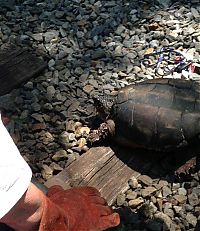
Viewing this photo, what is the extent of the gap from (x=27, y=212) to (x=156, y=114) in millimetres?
1038

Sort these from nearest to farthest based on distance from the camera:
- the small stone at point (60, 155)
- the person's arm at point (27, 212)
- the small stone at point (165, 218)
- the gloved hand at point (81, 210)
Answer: the person's arm at point (27, 212) → the gloved hand at point (81, 210) → the small stone at point (165, 218) → the small stone at point (60, 155)

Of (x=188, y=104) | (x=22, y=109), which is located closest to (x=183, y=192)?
(x=188, y=104)

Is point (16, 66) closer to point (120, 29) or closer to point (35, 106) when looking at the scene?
point (35, 106)

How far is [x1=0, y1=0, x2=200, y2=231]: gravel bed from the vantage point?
103 inches

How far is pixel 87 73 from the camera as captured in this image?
330 centimetres

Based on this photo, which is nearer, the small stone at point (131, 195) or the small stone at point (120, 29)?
the small stone at point (131, 195)

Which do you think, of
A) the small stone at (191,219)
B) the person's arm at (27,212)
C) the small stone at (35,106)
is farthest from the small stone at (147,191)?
the small stone at (35,106)

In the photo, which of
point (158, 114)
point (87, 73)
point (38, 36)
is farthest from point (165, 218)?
point (38, 36)

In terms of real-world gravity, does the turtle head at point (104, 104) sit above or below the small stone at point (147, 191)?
above

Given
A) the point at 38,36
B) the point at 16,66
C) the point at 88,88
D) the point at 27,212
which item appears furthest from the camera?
the point at 38,36

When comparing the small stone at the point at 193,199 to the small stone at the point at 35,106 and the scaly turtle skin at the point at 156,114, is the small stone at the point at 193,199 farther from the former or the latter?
the small stone at the point at 35,106

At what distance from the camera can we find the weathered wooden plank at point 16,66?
3.22 meters

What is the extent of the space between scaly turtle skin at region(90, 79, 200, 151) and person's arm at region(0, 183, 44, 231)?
2.93 feet

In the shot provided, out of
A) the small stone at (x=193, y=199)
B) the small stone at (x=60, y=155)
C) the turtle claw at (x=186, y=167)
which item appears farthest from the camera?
the small stone at (x=60, y=155)
